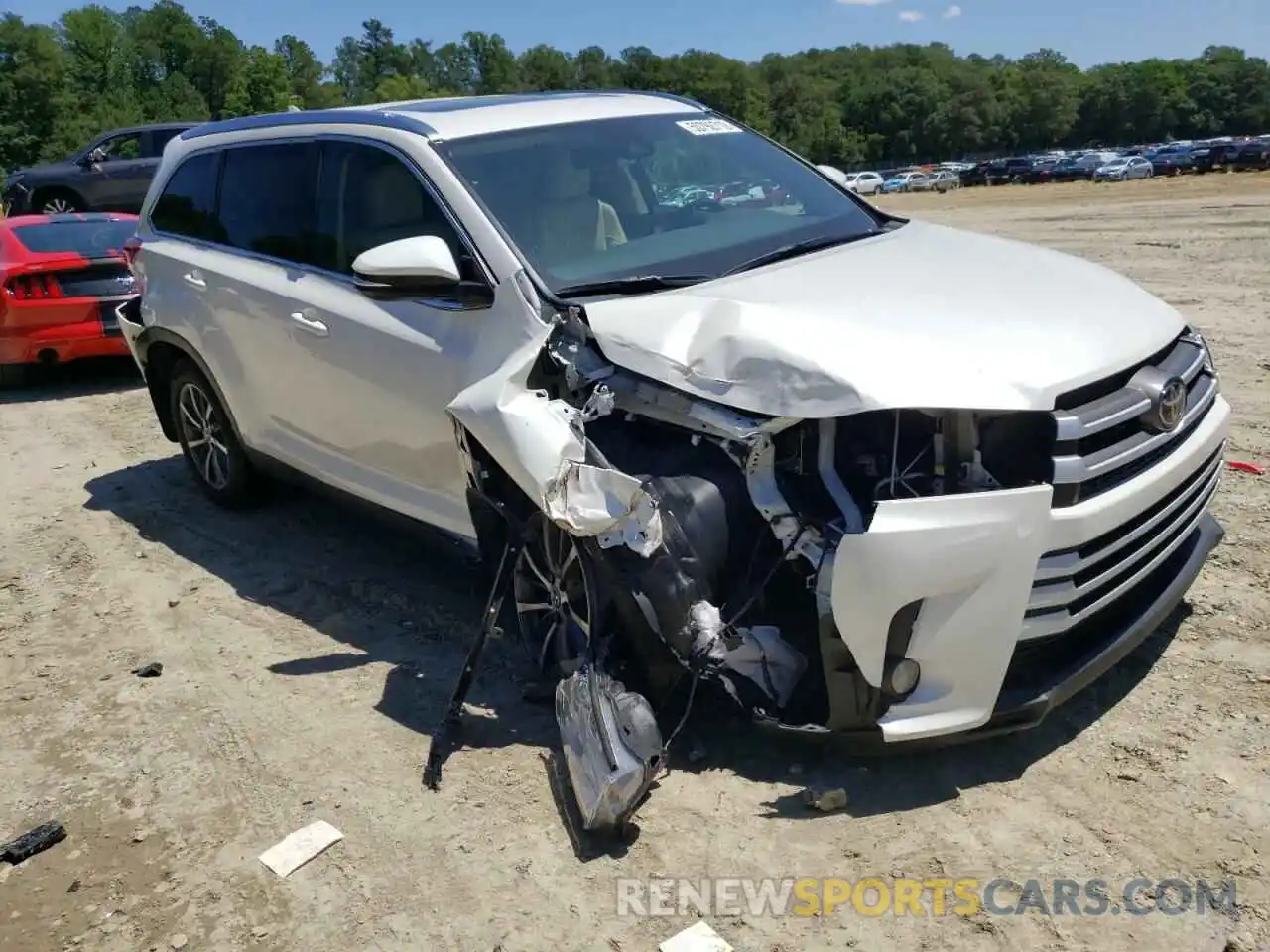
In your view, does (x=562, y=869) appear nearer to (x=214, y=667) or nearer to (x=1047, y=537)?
(x=1047, y=537)

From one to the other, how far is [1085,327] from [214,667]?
11.4 feet

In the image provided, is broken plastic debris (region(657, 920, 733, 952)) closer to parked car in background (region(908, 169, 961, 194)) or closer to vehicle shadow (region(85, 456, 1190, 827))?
vehicle shadow (region(85, 456, 1190, 827))

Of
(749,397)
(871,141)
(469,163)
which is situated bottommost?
(871,141)

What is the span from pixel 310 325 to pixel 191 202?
5.66ft

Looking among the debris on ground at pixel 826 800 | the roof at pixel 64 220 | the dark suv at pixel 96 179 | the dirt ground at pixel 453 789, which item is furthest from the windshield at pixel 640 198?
the dark suv at pixel 96 179

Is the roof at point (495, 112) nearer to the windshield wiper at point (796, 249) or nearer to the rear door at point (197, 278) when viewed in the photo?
the rear door at point (197, 278)

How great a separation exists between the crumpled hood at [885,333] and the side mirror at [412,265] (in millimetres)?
582

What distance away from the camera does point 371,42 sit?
149 metres

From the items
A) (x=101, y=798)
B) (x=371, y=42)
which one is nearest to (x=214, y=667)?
(x=101, y=798)

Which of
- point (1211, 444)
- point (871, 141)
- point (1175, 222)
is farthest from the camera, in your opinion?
point (871, 141)

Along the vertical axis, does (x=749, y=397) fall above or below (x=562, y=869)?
above

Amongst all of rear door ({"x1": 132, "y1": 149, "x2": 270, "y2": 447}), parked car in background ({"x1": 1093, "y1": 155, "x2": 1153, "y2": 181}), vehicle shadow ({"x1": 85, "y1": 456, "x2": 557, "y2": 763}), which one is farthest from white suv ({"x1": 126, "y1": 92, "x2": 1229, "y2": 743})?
parked car in background ({"x1": 1093, "y1": 155, "x2": 1153, "y2": 181})

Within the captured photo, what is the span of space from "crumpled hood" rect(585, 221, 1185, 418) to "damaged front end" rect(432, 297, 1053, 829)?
9 cm

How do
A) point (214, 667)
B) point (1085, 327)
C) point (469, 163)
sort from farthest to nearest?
1. point (214, 667)
2. point (469, 163)
3. point (1085, 327)
